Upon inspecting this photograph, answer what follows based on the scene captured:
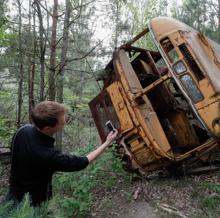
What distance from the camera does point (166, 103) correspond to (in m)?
7.45

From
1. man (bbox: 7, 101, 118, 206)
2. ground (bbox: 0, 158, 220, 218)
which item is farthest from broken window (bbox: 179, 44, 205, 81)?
man (bbox: 7, 101, 118, 206)

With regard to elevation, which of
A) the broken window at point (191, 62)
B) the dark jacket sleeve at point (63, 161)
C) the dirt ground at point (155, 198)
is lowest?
the dark jacket sleeve at point (63, 161)

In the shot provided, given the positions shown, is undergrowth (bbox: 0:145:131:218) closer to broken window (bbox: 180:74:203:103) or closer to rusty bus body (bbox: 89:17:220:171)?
rusty bus body (bbox: 89:17:220:171)

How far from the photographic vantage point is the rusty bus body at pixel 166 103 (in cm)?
610

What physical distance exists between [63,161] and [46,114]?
0.39m

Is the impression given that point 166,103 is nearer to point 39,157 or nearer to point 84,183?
point 84,183

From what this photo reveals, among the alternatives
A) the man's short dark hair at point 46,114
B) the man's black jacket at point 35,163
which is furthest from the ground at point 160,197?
the man's short dark hair at point 46,114

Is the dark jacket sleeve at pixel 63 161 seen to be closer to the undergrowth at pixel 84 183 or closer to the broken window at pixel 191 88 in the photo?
the undergrowth at pixel 84 183

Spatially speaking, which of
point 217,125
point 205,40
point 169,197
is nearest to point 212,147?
point 217,125

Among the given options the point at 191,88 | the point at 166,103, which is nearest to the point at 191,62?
the point at 191,88

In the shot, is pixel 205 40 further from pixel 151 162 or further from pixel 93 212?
pixel 93 212

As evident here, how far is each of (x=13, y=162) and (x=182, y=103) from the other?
17.2 ft

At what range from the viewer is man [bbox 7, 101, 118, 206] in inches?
113

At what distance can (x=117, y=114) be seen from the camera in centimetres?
689
